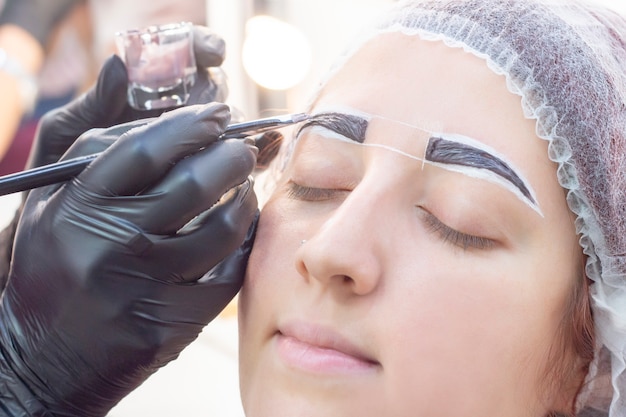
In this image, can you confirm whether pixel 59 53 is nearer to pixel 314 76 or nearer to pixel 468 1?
pixel 314 76

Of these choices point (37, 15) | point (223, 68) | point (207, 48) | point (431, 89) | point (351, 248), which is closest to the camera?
point (351, 248)

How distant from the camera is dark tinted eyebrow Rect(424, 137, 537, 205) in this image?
110 cm

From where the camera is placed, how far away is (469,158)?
43.6 inches

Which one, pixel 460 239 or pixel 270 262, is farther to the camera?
pixel 270 262

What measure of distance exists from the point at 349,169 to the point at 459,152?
0.65 feet

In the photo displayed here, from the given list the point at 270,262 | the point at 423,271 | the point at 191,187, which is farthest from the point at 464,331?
the point at 191,187

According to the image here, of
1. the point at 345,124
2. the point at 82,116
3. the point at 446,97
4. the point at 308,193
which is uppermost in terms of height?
the point at 446,97

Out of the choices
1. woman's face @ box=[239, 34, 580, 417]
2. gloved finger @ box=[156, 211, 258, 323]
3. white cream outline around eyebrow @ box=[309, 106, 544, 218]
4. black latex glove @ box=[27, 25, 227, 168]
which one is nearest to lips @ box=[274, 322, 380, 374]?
woman's face @ box=[239, 34, 580, 417]

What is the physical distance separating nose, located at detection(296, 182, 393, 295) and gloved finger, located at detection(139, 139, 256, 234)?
18cm

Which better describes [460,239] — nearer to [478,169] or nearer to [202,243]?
[478,169]

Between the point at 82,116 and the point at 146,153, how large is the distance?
2.52 ft

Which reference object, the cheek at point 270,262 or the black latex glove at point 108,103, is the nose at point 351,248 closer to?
the cheek at point 270,262

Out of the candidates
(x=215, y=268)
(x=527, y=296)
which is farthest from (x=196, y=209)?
(x=527, y=296)

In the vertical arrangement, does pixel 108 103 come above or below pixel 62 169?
below
